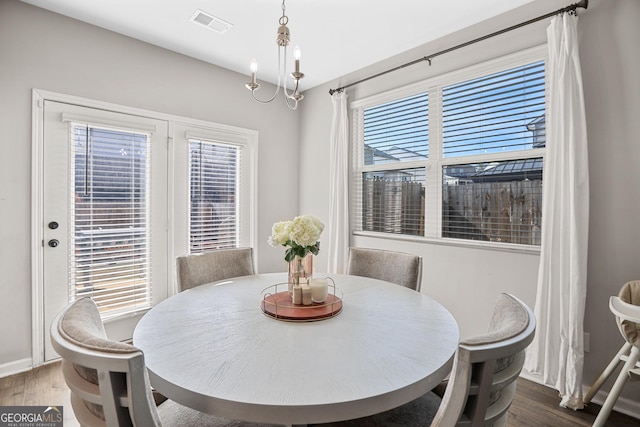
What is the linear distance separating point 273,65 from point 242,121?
2.27ft

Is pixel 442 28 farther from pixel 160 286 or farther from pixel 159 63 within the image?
pixel 160 286

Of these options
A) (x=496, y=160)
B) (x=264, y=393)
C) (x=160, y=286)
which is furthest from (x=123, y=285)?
(x=496, y=160)

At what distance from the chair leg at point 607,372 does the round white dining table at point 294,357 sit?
3.69 ft

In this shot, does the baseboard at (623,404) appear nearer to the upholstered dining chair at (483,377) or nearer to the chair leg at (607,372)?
the chair leg at (607,372)

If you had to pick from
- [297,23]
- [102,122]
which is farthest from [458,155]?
[102,122]

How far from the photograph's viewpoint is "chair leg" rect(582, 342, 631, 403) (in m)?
1.70

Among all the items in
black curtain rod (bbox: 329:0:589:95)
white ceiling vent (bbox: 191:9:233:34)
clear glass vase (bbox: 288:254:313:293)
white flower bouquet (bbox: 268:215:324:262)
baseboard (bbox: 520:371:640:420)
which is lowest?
baseboard (bbox: 520:371:640:420)

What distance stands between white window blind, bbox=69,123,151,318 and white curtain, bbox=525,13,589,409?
318cm

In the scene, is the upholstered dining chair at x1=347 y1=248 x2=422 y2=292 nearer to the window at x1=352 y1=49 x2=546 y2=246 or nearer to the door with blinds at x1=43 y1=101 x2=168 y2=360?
the window at x1=352 y1=49 x2=546 y2=246

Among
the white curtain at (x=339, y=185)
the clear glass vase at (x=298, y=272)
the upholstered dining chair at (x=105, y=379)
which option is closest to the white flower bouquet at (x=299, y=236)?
the clear glass vase at (x=298, y=272)

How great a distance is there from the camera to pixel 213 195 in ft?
11.0

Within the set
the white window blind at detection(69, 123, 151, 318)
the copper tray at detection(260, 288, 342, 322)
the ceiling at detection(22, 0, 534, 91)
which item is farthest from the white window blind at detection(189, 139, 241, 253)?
the copper tray at detection(260, 288, 342, 322)

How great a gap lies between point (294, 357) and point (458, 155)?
2295mm

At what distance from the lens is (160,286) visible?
9.73ft
